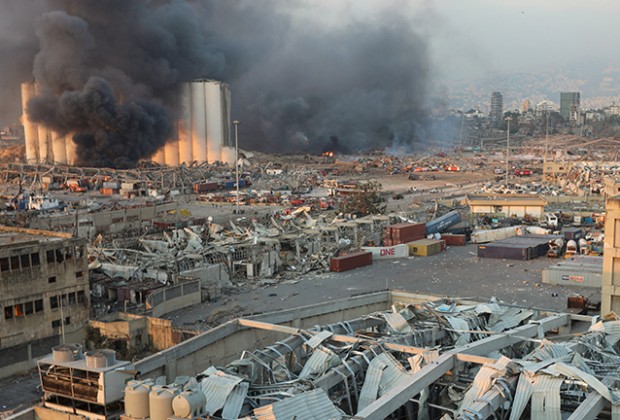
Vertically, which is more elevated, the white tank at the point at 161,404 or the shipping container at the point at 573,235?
the white tank at the point at 161,404

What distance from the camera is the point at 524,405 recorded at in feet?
22.0

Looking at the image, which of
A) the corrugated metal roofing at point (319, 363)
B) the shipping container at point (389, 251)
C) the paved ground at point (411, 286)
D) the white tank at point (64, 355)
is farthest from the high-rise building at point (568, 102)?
the white tank at point (64, 355)

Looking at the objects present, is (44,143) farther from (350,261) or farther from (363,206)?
(350,261)

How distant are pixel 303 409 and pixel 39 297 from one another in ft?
35.7

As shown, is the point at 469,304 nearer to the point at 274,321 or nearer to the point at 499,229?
the point at 274,321

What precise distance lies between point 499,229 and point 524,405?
21.6m

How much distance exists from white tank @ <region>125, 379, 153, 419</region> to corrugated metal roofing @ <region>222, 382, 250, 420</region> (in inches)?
37.3

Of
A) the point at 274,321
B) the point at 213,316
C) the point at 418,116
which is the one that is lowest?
the point at 213,316

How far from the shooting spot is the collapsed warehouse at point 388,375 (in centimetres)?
618

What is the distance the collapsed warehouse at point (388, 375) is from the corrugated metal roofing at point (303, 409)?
1 centimetres

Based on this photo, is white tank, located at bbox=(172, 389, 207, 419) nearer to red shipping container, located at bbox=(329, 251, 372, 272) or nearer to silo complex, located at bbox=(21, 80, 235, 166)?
red shipping container, located at bbox=(329, 251, 372, 272)

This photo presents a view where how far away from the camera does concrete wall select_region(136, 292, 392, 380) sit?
8.89 meters

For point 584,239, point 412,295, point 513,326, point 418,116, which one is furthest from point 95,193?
point 418,116

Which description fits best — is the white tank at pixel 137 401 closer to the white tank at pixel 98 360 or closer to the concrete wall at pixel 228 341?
the white tank at pixel 98 360
